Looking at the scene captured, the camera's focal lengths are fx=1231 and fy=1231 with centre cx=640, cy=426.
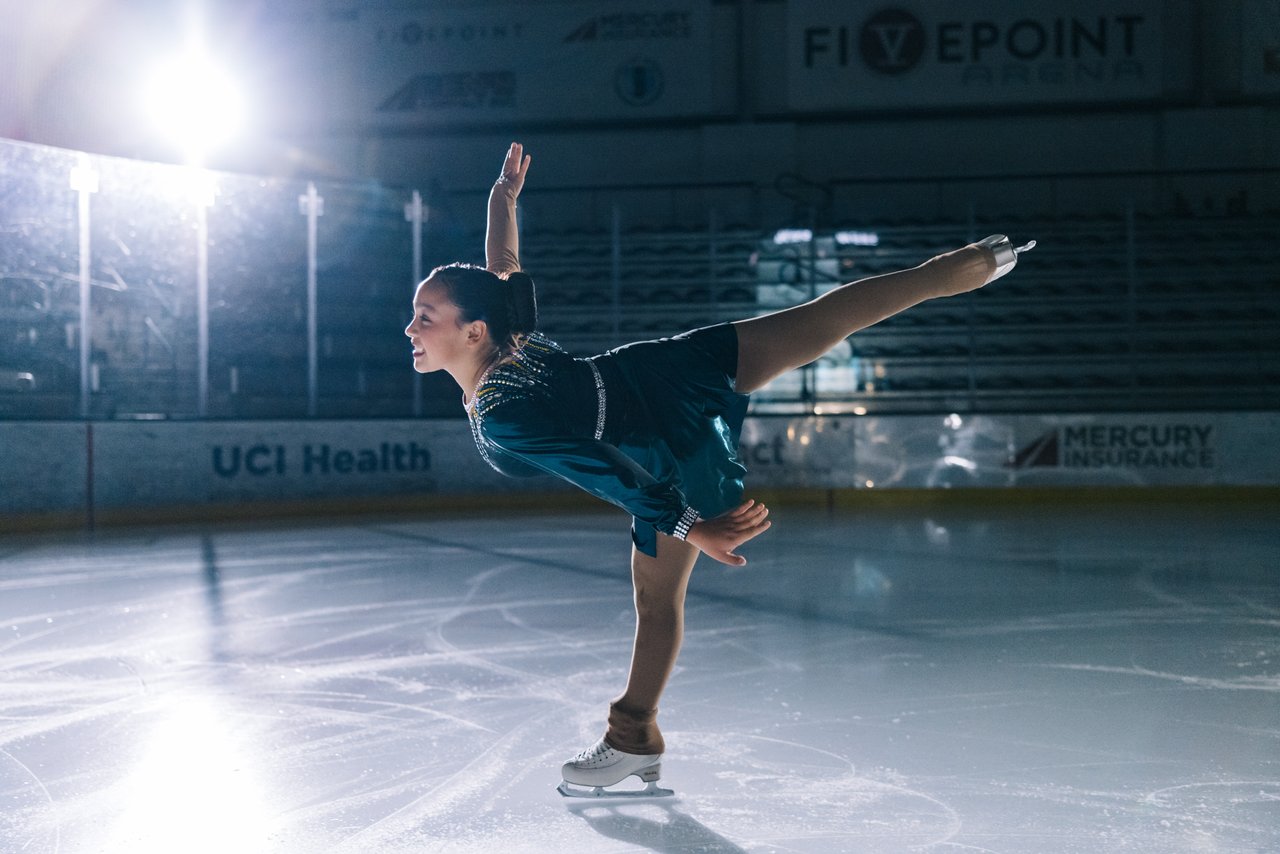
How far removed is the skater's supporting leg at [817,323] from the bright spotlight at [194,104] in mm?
13586

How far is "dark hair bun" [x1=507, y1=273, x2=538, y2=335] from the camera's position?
2.70 meters

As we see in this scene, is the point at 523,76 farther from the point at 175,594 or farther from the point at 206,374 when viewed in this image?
the point at 175,594

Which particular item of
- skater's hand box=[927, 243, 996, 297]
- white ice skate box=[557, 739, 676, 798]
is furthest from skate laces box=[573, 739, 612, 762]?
skater's hand box=[927, 243, 996, 297]

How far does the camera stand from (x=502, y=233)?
3.32m

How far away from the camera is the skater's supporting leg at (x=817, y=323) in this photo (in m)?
2.84

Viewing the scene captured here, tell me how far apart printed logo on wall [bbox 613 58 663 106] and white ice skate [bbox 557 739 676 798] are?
13.3 meters

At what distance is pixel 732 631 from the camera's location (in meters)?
4.98

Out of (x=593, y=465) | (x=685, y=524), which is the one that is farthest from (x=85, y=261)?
(x=685, y=524)

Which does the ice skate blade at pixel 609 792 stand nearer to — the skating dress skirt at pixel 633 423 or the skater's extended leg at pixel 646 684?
the skater's extended leg at pixel 646 684

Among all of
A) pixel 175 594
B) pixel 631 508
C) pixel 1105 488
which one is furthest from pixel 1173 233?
pixel 631 508

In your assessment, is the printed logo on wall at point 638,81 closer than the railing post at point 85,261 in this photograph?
No

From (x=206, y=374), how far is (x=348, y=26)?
794 cm

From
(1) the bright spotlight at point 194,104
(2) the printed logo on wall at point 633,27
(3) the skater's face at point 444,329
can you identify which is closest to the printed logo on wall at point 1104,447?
(2) the printed logo on wall at point 633,27

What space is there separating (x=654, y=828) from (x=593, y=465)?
821mm
